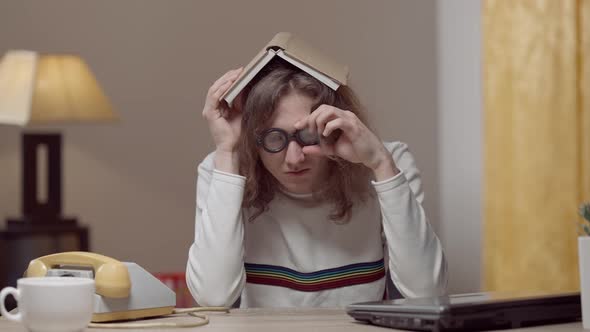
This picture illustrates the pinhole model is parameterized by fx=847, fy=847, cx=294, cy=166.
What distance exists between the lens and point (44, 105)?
3402 mm

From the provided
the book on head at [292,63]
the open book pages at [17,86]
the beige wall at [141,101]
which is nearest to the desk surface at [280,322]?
the book on head at [292,63]

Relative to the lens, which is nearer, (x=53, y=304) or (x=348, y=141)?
(x=53, y=304)

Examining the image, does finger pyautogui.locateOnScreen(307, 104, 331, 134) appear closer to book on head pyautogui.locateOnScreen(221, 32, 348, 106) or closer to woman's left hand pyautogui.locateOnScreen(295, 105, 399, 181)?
woman's left hand pyautogui.locateOnScreen(295, 105, 399, 181)

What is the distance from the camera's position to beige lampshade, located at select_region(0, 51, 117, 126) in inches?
133

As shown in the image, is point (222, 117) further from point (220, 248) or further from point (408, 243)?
point (408, 243)

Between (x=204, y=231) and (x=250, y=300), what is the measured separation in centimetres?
19

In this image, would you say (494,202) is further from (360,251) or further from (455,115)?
(455,115)

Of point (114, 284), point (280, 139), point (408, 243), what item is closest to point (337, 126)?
point (280, 139)

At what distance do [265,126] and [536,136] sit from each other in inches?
29.5

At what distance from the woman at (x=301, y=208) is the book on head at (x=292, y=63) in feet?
0.10

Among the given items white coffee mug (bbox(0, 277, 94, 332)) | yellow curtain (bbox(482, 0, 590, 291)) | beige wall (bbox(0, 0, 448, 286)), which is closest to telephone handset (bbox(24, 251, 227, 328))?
white coffee mug (bbox(0, 277, 94, 332))

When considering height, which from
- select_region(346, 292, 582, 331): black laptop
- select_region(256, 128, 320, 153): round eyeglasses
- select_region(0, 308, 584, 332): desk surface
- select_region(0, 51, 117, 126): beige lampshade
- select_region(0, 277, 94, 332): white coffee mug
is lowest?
select_region(0, 308, 584, 332): desk surface

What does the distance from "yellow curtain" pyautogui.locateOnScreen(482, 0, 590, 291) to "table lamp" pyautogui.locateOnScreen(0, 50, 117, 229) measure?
1.86m

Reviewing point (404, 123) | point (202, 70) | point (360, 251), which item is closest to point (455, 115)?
point (404, 123)
